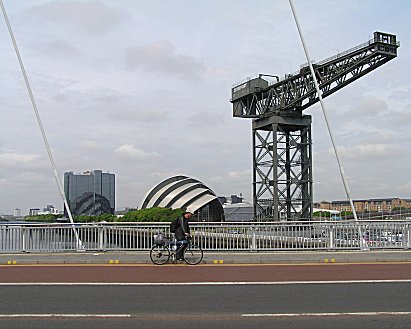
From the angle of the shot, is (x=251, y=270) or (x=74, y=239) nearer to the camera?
(x=251, y=270)

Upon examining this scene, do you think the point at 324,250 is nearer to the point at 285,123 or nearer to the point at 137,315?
the point at 137,315

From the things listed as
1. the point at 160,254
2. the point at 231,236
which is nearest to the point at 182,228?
the point at 160,254

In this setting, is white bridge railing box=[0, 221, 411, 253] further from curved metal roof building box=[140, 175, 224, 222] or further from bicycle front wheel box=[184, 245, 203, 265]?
curved metal roof building box=[140, 175, 224, 222]

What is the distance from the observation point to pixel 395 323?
774 centimetres

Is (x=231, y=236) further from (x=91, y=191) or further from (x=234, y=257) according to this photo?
(x=91, y=191)

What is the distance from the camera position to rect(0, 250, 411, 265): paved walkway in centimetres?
1620

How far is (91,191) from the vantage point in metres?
116

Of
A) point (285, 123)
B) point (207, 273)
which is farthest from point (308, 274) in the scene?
point (285, 123)

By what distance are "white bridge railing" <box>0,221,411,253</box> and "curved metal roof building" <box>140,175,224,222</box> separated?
66421 mm

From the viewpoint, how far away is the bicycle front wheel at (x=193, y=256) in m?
16.2

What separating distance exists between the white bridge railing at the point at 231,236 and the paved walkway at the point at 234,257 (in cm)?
42

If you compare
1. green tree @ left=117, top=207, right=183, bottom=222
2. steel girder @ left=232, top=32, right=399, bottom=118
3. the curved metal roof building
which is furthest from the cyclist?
the curved metal roof building

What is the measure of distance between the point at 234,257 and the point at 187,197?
71248mm

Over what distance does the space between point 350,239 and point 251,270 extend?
576cm
